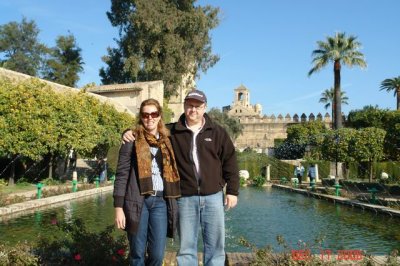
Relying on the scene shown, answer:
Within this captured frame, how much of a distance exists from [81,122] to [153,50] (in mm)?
16054

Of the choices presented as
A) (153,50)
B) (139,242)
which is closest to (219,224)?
(139,242)

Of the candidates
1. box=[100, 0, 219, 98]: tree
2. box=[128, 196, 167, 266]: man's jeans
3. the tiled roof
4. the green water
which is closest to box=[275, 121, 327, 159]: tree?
box=[100, 0, 219, 98]: tree

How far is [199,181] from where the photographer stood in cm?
376

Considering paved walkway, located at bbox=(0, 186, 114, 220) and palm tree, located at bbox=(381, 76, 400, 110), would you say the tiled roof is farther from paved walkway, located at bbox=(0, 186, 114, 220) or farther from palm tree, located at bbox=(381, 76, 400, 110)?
palm tree, located at bbox=(381, 76, 400, 110)

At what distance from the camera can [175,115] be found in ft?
149

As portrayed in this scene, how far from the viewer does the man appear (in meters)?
3.75

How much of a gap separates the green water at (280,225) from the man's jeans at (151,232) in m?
3.63

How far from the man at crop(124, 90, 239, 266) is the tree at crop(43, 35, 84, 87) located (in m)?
45.4

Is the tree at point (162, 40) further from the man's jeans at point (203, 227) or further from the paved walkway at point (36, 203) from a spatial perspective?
the man's jeans at point (203, 227)

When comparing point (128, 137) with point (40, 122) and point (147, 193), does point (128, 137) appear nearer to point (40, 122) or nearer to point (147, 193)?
point (147, 193)

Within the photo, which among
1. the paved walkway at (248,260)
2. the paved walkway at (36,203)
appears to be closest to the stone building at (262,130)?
the paved walkway at (36,203)

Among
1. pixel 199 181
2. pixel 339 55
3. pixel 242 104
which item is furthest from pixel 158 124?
pixel 242 104

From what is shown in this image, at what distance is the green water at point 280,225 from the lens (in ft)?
27.0

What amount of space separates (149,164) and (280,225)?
754cm
